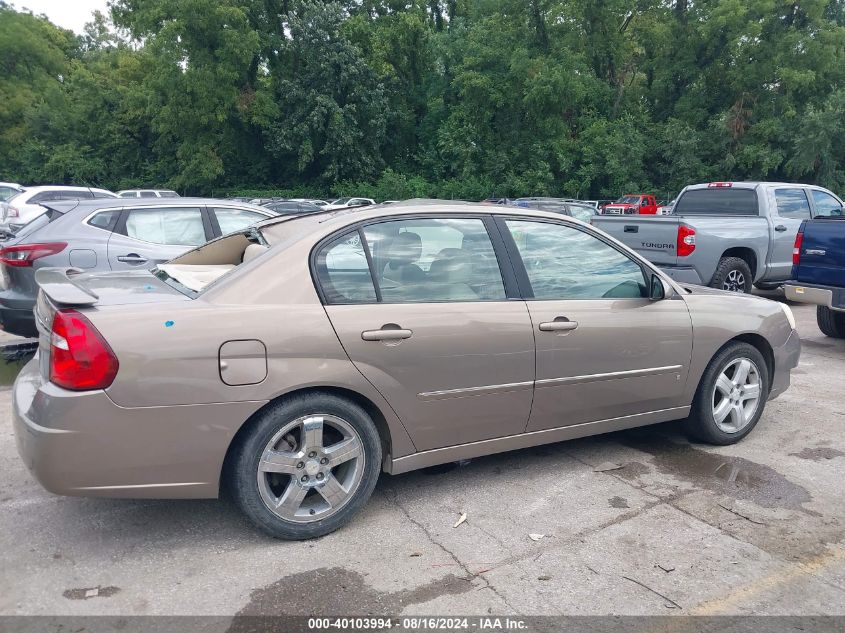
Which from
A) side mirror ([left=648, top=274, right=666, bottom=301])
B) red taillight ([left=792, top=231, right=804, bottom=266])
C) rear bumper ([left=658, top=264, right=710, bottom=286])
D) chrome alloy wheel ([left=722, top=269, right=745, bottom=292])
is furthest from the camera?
chrome alloy wheel ([left=722, top=269, right=745, bottom=292])

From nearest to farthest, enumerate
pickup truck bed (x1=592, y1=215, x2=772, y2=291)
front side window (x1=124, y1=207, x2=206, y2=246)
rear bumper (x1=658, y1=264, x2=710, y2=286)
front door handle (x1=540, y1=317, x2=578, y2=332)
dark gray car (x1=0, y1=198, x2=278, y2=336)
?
front door handle (x1=540, y1=317, x2=578, y2=332) < dark gray car (x1=0, y1=198, x2=278, y2=336) < front side window (x1=124, y1=207, x2=206, y2=246) < rear bumper (x1=658, y1=264, x2=710, y2=286) < pickup truck bed (x1=592, y1=215, x2=772, y2=291)

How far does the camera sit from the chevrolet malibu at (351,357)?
300cm

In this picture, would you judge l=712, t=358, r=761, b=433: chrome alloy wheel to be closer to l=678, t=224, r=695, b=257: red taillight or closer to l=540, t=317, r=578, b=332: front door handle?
l=540, t=317, r=578, b=332: front door handle

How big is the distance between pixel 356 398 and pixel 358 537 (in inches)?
27.5

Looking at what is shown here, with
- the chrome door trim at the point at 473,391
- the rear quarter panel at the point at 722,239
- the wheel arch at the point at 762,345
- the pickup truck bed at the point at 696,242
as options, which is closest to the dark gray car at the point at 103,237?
the chrome door trim at the point at 473,391

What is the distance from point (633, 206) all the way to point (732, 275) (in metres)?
19.1

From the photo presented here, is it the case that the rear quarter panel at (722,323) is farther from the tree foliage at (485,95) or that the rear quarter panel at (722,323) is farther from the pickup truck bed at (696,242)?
the tree foliage at (485,95)

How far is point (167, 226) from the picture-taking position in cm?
714

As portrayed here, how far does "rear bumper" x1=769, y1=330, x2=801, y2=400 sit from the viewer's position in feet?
16.0

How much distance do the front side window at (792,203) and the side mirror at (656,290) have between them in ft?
23.7

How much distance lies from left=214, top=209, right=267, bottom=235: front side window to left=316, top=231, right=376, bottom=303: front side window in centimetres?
411

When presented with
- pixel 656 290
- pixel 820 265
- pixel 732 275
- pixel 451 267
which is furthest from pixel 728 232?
pixel 451 267

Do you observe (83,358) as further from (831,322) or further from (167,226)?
(831,322)

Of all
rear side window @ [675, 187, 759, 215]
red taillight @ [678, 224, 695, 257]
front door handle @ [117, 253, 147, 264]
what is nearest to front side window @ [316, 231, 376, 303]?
front door handle @ [117, 253, 147, 264]
